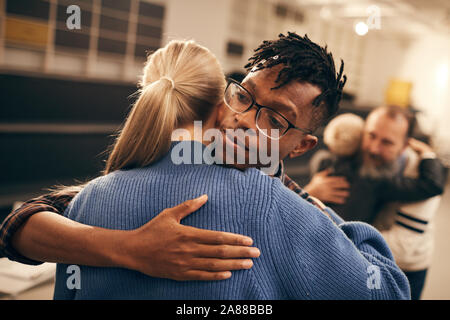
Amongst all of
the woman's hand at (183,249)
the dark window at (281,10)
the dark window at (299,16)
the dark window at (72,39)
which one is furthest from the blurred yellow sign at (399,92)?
the woman's hand at (183,249)

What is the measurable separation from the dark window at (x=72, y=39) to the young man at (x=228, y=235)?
21.3ft

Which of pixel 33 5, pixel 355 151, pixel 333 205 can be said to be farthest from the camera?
pixel 33 5

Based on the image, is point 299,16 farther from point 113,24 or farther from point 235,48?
point 113,24

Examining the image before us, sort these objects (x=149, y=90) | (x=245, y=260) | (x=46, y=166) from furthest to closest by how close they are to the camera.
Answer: (x=46, y=166) < (x=149, y=90) < (x=245, y=260)

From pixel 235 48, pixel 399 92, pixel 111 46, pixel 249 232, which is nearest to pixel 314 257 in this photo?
pixel 249 232

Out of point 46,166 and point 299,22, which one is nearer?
point 46,166

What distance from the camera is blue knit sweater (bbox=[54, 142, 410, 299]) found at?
0.71 meters

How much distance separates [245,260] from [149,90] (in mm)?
419

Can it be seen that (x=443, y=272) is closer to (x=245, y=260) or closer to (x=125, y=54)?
(x=245, y=260)

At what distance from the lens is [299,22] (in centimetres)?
1090

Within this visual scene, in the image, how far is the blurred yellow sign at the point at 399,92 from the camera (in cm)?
1229

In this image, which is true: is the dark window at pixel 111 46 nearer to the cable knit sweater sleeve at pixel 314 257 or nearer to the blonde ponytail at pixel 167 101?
the blonde ponytail at pixel 167 101

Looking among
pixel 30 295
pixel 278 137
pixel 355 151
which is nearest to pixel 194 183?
pixel 278 137

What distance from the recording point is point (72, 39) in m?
6.86
